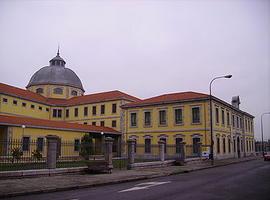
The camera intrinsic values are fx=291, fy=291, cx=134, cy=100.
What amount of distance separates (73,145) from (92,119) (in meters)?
34.1

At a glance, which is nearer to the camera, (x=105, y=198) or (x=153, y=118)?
(x=105, y=198)

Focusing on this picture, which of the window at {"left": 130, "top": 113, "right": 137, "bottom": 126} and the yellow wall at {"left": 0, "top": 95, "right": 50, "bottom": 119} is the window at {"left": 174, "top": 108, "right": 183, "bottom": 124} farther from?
the yellow wall at {"left": 0, "top": 95, "right": 50, "bottom": 119}

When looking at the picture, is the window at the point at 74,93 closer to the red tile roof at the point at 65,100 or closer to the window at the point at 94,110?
the red tile roof at the point at 65,100

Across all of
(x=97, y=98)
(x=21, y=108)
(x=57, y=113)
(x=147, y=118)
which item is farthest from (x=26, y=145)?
(x=57, y=113)

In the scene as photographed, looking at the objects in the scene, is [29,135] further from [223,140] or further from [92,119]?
[223,140]

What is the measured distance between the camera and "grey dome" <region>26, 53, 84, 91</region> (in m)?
58.0

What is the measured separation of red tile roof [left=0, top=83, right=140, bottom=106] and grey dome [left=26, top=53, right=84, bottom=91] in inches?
159

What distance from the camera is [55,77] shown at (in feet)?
192

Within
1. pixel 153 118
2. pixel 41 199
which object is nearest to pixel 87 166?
pixel 41 199

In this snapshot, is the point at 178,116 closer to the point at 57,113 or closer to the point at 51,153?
the point at 51,153

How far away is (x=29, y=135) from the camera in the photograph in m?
32.0

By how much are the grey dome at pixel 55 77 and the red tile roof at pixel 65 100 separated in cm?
404

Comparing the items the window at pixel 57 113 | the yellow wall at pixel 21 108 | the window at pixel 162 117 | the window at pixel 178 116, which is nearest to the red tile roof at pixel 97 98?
the window at pixel 57 113

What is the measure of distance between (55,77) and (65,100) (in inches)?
212
